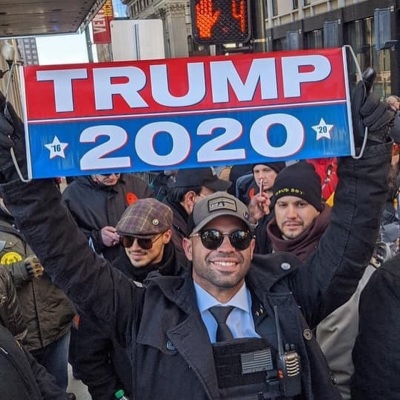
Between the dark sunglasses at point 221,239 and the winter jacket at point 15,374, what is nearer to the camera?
the winter jacket at point 15,374

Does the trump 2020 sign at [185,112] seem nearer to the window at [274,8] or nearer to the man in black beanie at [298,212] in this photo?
the man in black beanie at [298,212]

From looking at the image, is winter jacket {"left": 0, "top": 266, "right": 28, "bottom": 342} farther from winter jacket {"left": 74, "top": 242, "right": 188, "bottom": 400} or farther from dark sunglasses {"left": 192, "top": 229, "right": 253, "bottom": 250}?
dark sunglasses {"left": 192, "top": 229, "right": 253, "bottom": 250}

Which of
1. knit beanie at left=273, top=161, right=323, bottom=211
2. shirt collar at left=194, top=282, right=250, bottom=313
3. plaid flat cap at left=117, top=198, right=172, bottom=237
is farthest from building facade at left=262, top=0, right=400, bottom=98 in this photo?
shirt collar at left=194, top=282, right=250, bottom=313

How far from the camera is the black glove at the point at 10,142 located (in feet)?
6.26

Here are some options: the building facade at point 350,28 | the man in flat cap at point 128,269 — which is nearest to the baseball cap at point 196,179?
the man in flat cap at point 128,269

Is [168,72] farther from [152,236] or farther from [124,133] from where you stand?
[152,236]

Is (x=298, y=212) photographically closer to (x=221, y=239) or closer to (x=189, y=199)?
(x=221, y=239)

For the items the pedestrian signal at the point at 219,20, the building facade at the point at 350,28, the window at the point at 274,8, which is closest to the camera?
the pedestrian signal at the point at 219,20

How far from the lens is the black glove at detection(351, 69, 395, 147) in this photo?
203 centimetres

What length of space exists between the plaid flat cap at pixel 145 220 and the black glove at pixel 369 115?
131cm

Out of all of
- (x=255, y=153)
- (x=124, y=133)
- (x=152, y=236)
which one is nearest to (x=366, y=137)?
(x=255, y=153)

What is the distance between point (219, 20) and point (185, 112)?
3.01m

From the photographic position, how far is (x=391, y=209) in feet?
12.6

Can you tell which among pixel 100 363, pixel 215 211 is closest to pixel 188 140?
pixel 215 211
